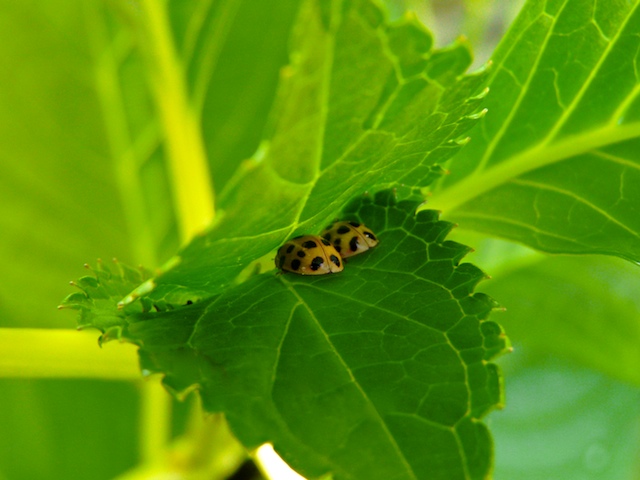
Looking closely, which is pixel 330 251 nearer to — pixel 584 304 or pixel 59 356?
pixel 59 356

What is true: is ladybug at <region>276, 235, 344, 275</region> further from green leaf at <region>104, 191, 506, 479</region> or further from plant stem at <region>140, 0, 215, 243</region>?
plant stem at <region>140, 0, 215, 243</region>

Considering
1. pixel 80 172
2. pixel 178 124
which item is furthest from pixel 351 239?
pixel 80 172

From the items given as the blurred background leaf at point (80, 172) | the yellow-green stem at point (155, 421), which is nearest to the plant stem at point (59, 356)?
the yellow-green stem at point (155, 421)

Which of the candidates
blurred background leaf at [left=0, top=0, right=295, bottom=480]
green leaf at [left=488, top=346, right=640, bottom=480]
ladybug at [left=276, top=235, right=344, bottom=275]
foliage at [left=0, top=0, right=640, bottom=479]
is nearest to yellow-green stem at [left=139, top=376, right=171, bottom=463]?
foliage at [left=0, top=0, right=640, bottom=479]

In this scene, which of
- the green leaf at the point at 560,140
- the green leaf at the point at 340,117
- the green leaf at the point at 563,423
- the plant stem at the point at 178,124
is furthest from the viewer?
the green leaf at the point at 563,423

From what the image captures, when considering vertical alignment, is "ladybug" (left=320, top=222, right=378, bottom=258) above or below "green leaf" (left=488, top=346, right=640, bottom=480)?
above

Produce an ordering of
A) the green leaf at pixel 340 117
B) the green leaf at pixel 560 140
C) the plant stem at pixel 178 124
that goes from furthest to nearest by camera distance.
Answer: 1. the plant stem at pixel 178 124
2. the green leaf at pixel 560 140
3. the green leaf at pixel 340 117

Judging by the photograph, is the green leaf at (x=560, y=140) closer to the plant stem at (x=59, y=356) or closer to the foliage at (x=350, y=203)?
the foliage at (x=350, y=203)

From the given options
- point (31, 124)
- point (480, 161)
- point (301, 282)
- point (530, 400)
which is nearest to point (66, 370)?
point (301, 282)
